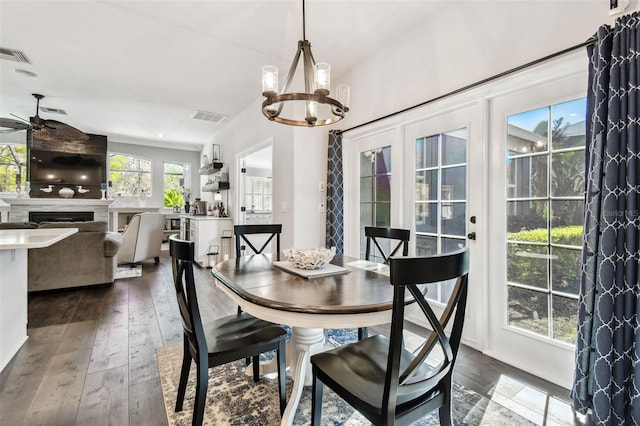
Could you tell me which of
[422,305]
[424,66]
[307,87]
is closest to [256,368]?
[422,305]

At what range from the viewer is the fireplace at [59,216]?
6246 millimetres

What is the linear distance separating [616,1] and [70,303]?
5.27 meters

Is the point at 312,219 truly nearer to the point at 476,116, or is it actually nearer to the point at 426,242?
the point at 426,242

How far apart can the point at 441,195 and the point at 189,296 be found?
7.10ft

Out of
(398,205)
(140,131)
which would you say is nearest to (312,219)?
(398,205)

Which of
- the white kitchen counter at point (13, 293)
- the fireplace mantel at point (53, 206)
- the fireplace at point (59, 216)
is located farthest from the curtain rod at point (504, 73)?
the fireplace at point (59, 216)

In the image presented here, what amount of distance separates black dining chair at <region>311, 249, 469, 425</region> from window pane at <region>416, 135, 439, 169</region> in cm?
175

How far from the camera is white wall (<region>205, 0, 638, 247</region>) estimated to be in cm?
186

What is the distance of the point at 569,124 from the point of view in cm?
188

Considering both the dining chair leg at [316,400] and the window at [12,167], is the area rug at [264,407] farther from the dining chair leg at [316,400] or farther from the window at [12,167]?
the window at [12,167]

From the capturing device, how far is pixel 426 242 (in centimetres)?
281

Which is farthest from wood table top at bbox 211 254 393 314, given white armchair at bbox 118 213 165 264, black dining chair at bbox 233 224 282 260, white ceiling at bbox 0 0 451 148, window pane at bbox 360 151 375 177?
white armchair at bbox 118 213 165 264

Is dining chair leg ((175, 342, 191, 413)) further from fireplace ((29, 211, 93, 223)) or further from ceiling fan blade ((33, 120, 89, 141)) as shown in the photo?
fireplace ((29, 211, 93, 223))

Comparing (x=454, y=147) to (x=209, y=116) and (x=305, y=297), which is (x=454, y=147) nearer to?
(x=305, y=297)
